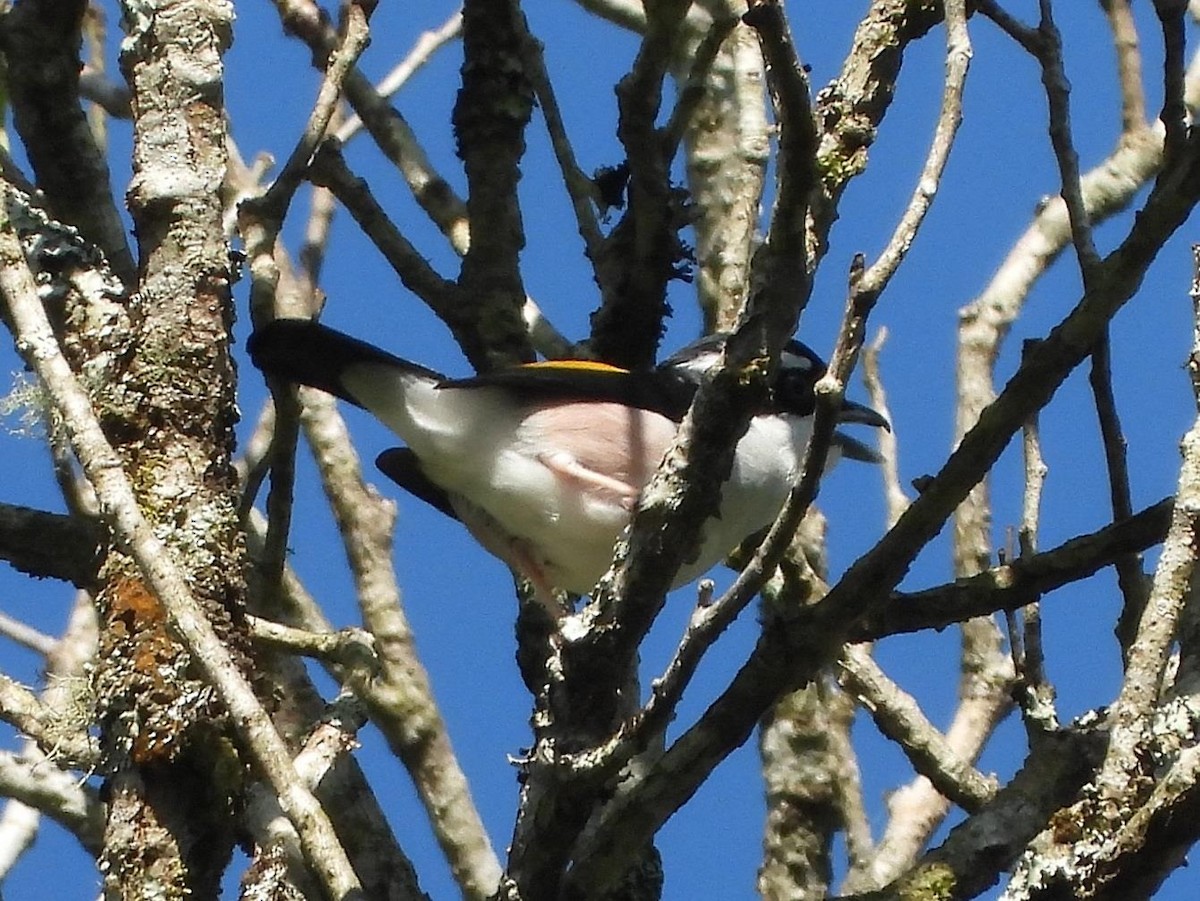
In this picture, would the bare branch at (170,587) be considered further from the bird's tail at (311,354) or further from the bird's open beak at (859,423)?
the bird's open beak at (859,423)

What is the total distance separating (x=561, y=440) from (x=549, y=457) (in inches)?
2.3

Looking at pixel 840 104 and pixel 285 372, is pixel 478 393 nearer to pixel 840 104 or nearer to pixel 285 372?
pixel 285 372

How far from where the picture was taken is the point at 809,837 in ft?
15.1

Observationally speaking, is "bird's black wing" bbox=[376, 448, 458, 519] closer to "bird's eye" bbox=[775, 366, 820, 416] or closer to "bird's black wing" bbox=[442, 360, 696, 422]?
"bird's black wing" bbox=[442, 360, 696, 422]

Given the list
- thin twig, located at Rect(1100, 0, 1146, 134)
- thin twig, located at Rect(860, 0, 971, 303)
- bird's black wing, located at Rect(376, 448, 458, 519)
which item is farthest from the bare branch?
thin twig, located at Rect(1100, 0, 1146, 134)

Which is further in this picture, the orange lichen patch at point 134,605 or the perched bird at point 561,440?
the perched bird at point 561,440

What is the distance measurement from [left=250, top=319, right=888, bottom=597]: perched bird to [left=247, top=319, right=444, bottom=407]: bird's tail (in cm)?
1

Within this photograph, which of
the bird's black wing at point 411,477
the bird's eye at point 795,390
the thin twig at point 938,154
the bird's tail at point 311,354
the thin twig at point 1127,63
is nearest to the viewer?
the thin twig at point 938,154

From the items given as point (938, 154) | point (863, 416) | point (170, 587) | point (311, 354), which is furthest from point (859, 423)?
point (170, 587)

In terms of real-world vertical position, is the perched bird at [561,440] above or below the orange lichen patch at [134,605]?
above

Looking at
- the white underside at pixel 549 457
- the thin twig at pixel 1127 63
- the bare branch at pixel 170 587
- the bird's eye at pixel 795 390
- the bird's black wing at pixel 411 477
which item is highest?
the thin twig at pixel 1127 63

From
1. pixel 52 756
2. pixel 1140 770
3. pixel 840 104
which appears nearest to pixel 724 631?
pixel 1140 770

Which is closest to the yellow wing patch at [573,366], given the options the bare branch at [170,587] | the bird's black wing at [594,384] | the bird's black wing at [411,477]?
the bird's black wing at [594,384]

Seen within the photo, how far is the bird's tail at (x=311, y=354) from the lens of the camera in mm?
4285
